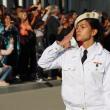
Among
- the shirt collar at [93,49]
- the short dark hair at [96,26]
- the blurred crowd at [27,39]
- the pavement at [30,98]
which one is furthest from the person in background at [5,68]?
the shirt collar at [93,49]

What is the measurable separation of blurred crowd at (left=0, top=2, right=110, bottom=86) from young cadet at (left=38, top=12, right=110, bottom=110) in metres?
4.68

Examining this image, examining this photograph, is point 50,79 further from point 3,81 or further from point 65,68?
point 65,68

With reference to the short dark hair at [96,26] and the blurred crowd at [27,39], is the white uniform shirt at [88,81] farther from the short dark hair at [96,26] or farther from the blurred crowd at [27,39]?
the blurred crowd at [27,39]

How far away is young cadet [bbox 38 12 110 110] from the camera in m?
3.45

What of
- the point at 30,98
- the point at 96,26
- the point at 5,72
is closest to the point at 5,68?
the point at 5,72

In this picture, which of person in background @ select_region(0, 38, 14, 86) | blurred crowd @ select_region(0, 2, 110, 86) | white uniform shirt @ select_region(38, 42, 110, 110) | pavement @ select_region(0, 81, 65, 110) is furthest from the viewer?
blurred crowd @ select_region(0, 2, 110, 86)

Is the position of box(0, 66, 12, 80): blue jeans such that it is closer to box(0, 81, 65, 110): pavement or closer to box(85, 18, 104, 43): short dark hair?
box(0, 81, 65, 110): pavement

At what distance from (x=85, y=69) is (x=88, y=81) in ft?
0.30

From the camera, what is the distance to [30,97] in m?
7.91

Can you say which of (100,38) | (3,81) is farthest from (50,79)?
(100,38)

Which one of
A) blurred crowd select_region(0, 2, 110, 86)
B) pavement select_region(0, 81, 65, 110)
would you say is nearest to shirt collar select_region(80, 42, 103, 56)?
pavement select_region(0, 81, 65, 110)

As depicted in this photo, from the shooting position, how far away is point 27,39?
30.0ft

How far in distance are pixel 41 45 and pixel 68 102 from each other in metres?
5.94

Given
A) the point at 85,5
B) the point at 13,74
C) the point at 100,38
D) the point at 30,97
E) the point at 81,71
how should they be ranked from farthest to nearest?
the point at 85,5
the point at 13,74
the point at 30,97
the point at 100,38
the point at 81,71
